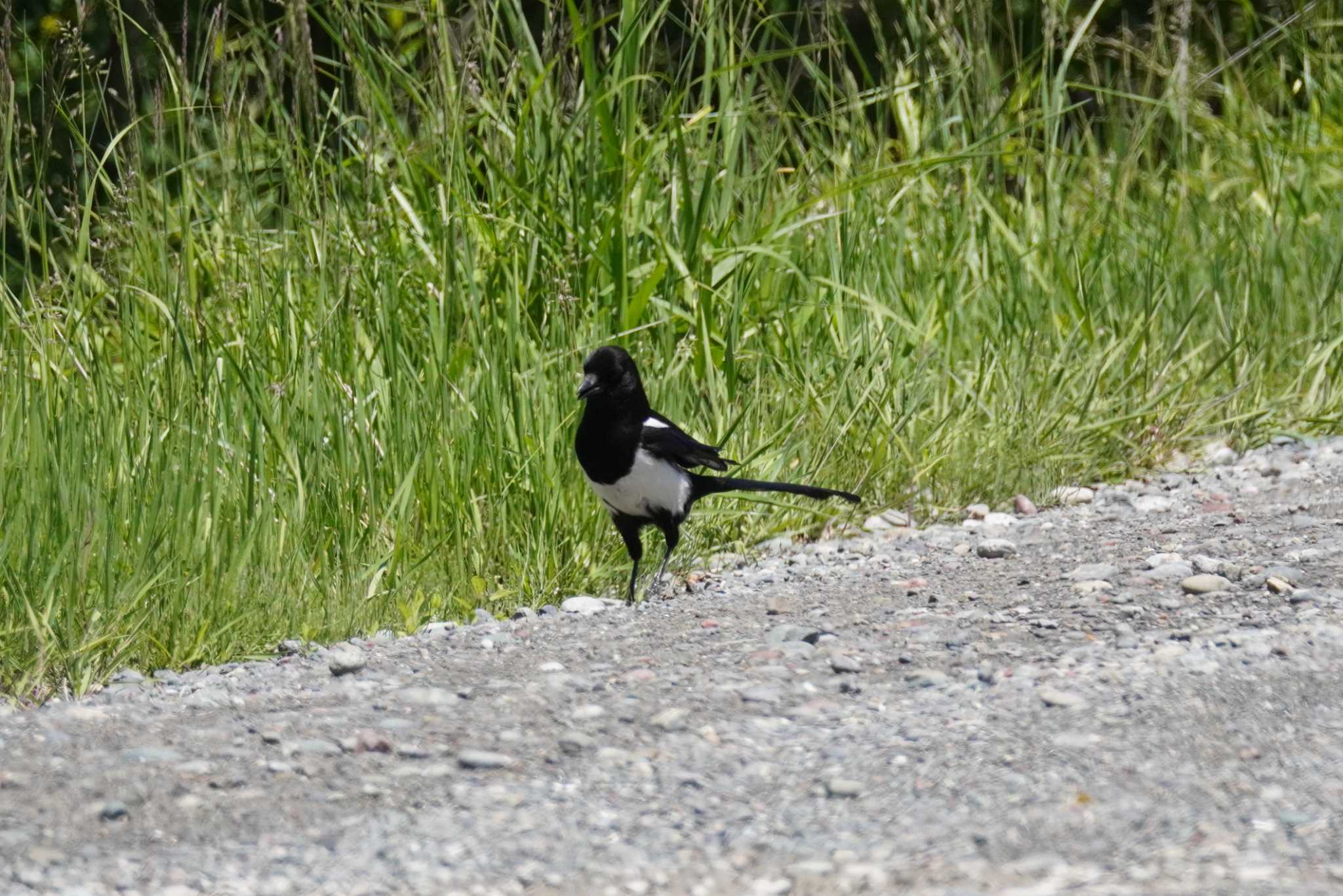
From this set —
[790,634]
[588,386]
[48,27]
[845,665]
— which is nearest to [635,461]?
[588,386]

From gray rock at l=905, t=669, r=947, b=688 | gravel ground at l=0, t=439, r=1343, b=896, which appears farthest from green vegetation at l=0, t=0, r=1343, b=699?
gray rock at l=905, t=669, r=947, b=688

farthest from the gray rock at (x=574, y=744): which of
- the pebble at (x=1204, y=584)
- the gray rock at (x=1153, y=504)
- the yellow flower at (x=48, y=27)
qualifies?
the yellow flower at (x=48, y=27)

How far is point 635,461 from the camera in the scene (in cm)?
394

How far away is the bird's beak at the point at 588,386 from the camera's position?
12.9 feet

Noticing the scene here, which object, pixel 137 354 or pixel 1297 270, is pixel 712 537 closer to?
pixel 137 354

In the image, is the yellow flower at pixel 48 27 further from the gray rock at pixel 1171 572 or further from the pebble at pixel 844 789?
the pebble at pixel 844 789

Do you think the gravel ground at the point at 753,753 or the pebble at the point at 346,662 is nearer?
the gravel ground at the point at 753,753

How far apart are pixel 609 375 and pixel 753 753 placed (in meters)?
1.55

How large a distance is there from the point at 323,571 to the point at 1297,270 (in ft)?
13.3

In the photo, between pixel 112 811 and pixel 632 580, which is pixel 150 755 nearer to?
pixel 112 811

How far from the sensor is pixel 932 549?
4.32m

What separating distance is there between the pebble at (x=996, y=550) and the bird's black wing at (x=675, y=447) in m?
0.68


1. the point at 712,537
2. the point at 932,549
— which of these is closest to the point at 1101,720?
the point at 932,549

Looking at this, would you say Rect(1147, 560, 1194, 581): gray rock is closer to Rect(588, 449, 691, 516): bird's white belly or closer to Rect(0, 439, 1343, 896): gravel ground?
Rect(0, 439, 1343, 896): gravel ground
